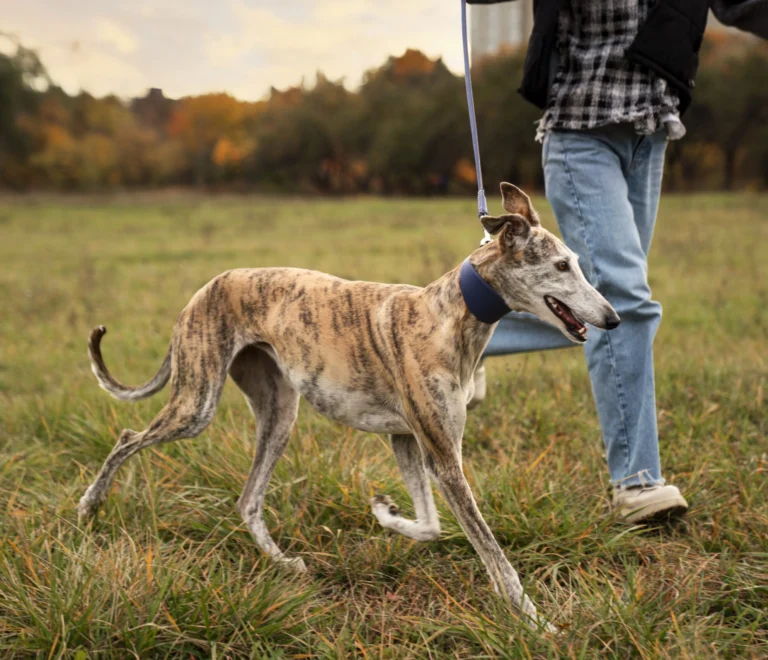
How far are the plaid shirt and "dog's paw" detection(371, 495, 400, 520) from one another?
1.91 m

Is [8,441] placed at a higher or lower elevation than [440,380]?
lower

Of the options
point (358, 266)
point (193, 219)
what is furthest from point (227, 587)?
point (193, 219)

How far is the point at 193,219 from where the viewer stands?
2475 centimetres

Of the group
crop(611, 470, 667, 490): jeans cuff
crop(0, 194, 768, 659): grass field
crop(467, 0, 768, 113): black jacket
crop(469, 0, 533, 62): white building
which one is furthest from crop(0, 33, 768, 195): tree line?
crop(611, 470, 667, 490): jeans cuff

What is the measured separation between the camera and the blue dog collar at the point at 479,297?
9.55ft

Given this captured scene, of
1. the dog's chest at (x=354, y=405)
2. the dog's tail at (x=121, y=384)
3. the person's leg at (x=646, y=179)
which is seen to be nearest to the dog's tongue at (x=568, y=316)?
the dog's chest at (x=354, y=405)

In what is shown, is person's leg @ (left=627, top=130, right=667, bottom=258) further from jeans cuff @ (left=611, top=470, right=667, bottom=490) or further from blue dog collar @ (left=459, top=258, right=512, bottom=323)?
blue dog collar @ (left=459, top=258, right=512, bottom=323)

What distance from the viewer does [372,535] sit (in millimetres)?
3637

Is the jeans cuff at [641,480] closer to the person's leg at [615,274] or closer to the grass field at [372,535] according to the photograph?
the person's leg at [615,274]

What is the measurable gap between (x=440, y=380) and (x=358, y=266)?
32.0ft

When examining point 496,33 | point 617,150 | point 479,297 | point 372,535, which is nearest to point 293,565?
point 372,535

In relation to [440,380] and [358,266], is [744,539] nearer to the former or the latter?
Result: [440,380]

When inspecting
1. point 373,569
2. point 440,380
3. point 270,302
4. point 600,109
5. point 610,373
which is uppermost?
point 600,109

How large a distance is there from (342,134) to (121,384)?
52.5 metres
